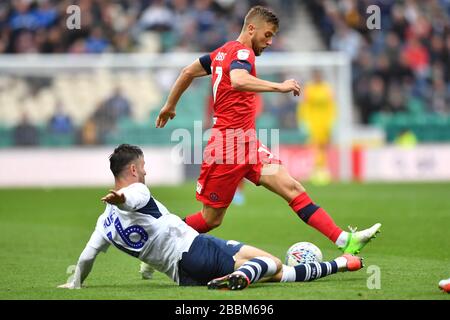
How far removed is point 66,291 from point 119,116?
55.6 ft

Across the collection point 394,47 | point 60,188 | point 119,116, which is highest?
point 394,47

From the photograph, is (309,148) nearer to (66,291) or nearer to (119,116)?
(119,116)

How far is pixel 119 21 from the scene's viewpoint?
87.2 ft

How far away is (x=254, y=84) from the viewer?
8141mm

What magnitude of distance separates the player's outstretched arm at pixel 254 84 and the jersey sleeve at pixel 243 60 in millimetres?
48

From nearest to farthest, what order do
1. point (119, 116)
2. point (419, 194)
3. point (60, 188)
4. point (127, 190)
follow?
point (127, 190)
point (419, 194)
point (60, 188)
point (119, 116)

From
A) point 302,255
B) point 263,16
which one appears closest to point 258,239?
point 302,255

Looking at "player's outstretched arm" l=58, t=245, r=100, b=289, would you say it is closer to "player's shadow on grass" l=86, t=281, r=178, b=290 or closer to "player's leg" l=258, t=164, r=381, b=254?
"player's shadow on grass" l=86, t=281, r=178, b=290

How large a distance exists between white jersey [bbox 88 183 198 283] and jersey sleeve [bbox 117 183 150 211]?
14mm

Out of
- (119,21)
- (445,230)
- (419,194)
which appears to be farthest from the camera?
(119,21)

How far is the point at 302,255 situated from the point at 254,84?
147cm

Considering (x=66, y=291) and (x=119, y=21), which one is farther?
(x=119, y=21)

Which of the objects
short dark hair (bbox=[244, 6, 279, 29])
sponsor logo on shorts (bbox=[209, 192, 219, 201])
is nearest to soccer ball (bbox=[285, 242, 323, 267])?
sponsor logo on shorts (bbox=[209, 192, 219, 201])

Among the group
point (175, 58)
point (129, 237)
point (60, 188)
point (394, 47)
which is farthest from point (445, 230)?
point (394, 47)
